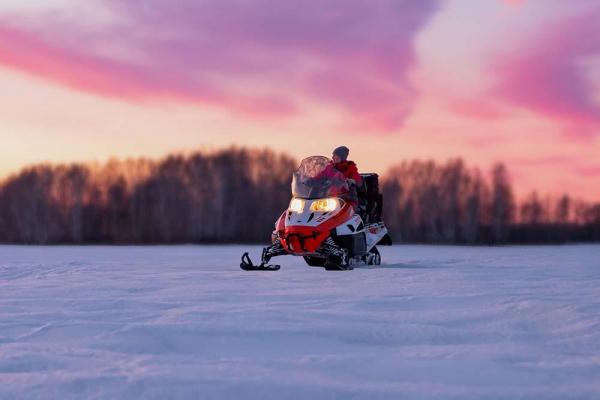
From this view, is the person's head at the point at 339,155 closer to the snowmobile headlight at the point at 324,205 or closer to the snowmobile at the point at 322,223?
the snowmobile at the point at 322,223

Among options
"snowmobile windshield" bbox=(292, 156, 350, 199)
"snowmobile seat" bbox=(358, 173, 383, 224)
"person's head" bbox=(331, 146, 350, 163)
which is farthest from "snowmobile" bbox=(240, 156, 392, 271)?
"person's head" bbox=(331, 146, 350, 163)

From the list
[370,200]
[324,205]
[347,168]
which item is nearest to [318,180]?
[324,205]

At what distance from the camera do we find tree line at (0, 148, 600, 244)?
2189 inches

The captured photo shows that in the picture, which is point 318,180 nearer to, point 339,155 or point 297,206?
point 297,206

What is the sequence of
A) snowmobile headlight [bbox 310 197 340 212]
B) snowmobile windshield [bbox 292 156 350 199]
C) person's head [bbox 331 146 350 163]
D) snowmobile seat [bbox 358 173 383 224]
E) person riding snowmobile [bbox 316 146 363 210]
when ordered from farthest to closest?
1. snowmobile seat [bbox 358 173 383 224]
2. person's head [bbox 331 146 350 163]
3. person riding snowmobile [bbox 316 146 363 210]
4. snowmobile windshield [bbox 292 156 350 199]
5. snowmobile headlight [bbox 310 197 340 212]

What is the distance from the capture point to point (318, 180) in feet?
35.8

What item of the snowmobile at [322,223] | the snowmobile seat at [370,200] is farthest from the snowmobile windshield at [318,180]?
the snowmobile seat at [370,200]

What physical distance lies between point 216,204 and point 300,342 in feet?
167

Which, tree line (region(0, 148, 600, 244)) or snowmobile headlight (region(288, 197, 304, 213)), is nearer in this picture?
snowmobile headlight (region(288, 197, 304, 213))

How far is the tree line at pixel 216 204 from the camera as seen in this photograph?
55.6 metres

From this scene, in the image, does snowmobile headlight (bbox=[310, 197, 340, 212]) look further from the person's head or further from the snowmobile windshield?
the person's head

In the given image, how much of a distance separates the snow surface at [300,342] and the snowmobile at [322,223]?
2922mm

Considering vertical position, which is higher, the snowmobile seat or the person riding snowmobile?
the person riding snowmobile

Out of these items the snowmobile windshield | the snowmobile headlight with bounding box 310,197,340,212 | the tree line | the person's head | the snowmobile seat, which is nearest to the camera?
the snowmobile headlight with bounding box 310,197,340,212
